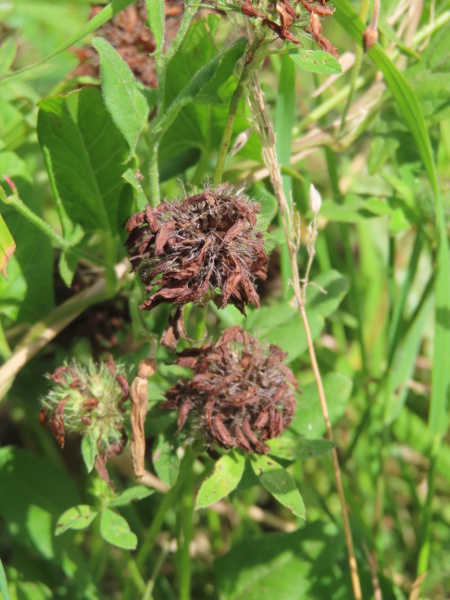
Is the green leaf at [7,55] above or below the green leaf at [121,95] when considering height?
below

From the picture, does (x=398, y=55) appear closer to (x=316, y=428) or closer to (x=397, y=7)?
(x=397, y=7)

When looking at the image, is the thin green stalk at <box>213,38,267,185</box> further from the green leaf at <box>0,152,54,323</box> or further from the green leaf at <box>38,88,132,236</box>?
the green leaf at <box>0,152,54,323</box>

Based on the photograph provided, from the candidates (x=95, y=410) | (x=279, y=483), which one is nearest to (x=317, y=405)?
(x=279, y=483)

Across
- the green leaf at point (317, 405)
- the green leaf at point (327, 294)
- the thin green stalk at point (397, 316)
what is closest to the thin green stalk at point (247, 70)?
the green leaf at point (327, 294)

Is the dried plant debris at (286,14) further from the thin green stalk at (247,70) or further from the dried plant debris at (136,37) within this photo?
the dried plant debris at (136,37)

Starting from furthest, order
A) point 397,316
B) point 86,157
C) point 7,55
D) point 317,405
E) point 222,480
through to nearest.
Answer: point 7,55 → point 397,316 → point 317,405 → point 86,157 → point 222,480

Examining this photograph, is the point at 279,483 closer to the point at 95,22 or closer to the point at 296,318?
the point at 296,318

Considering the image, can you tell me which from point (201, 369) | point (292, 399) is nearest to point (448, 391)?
point (292, 399)
